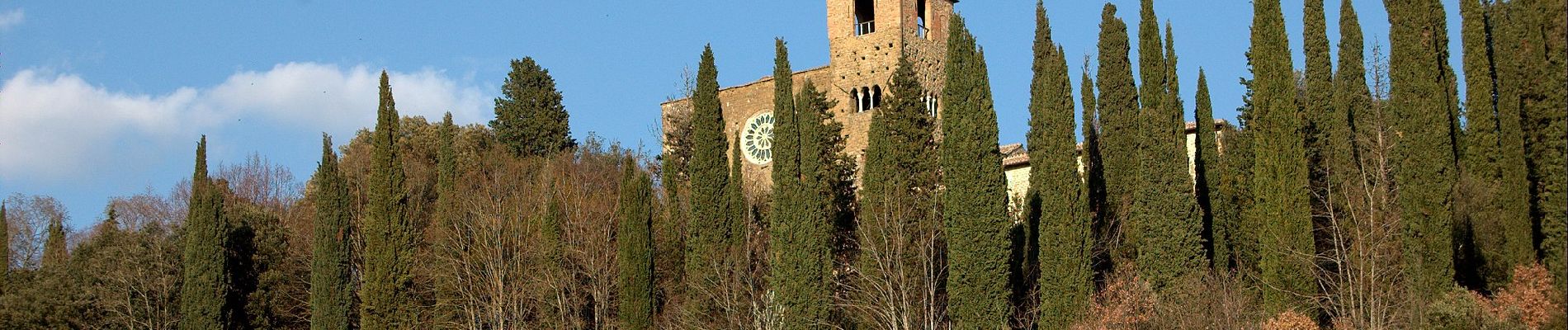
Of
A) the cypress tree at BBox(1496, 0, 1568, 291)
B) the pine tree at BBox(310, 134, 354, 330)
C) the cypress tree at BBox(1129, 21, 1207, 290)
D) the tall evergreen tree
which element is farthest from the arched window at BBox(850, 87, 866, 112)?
the cypress tree at BBox(1496, 0, 1568, 291)

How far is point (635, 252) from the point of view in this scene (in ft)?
99.1

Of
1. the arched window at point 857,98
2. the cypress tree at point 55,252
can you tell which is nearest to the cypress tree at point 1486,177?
the arched window at point 857,98

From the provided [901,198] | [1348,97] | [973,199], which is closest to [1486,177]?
[1348,97]

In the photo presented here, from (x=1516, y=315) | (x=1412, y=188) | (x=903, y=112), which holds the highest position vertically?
(x=903, y=112)

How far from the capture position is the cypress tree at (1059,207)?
2620 cm

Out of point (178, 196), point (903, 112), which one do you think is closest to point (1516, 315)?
point (903, 112)

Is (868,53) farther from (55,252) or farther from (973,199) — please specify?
(55,252)

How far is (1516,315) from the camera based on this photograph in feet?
76.2

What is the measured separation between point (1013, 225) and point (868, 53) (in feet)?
31.6

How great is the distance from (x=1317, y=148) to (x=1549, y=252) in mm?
5238

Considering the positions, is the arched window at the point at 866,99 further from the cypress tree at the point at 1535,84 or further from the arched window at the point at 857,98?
the cypress tree at the point at 1535,84

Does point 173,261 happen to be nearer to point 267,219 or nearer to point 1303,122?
point 267,219

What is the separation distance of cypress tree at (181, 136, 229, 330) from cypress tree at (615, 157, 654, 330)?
8843mm

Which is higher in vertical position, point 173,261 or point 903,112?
point 903,112
